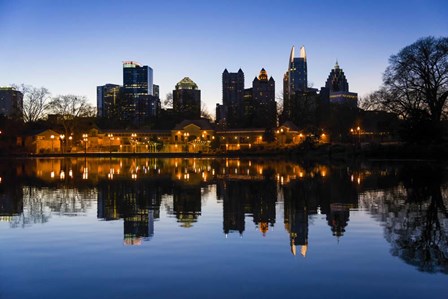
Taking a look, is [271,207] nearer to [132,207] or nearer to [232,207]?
[232,207]

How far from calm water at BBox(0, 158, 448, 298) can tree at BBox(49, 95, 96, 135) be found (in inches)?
3198

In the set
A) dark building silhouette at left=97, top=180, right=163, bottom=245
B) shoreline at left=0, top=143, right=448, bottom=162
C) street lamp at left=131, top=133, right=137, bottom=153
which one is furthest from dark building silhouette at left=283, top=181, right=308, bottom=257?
street lamp at left=131, top=133, right=137, bottom=153

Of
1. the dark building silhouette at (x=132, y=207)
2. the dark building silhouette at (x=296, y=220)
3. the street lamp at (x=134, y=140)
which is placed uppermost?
the street lamp at (x=134, y=140)

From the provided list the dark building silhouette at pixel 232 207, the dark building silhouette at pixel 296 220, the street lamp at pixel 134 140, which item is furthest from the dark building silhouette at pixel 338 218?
the street lamp at pixel 134 140

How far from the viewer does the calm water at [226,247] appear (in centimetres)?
715

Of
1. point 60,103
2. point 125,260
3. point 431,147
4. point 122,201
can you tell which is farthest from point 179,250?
point 60,103

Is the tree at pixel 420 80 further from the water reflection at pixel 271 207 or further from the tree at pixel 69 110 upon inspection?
the tree at pixel 69 110

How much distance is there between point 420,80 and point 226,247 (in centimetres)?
4769

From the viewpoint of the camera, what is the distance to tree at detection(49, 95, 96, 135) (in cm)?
9669

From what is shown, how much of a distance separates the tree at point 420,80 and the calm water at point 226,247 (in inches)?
1411

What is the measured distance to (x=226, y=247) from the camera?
1001 cm

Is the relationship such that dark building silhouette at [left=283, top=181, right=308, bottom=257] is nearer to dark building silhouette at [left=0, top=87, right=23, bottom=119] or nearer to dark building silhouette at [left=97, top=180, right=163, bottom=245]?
dark building silhouette at [left=97, top=180, right=163, bottom=245]

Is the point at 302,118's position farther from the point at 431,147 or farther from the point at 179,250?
the point at 179,250

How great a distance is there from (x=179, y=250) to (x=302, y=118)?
300 feet
